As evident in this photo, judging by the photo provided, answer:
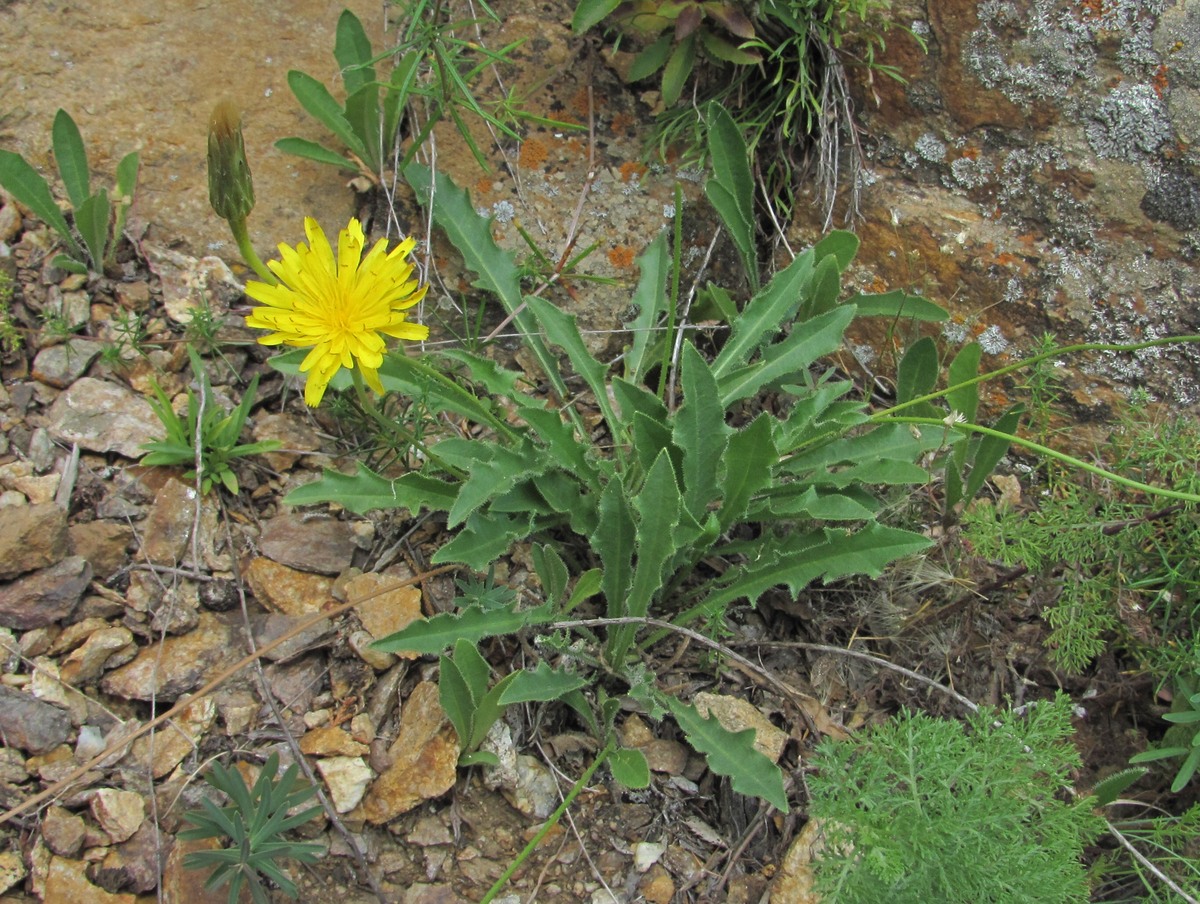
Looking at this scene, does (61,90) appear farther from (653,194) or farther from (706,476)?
(706,476)

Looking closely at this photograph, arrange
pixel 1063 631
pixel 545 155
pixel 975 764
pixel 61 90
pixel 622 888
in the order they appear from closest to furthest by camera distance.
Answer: pixel 975 764, pixel 622 888, pixel 1063 631, pixel 61 90, pixel 545 155

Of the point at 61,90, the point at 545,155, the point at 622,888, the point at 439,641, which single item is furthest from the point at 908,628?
the point at 61,90

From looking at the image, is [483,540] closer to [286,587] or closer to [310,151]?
[286,587]

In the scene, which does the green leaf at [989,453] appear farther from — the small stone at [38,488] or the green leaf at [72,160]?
the green leaf at [72,160]

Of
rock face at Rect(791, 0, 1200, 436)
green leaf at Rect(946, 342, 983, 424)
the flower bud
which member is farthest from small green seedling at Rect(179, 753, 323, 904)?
rock face at Rect(791, 0, 1200, 436)

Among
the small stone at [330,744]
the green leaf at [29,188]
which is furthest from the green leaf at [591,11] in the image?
the small stone at [330,744]

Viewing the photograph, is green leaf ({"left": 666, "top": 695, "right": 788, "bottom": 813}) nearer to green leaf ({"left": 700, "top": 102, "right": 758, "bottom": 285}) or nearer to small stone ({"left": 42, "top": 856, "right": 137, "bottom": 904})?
small stone ({"left": 42, "top": 856, "right": 137, "bottom": 904})
